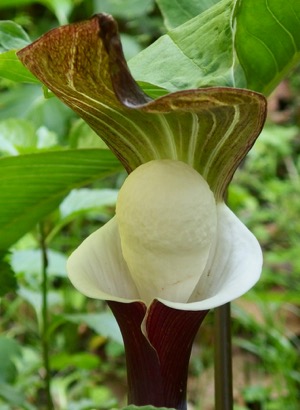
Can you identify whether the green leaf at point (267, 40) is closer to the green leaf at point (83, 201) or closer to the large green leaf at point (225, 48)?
the large green leaf at point (225, 48)

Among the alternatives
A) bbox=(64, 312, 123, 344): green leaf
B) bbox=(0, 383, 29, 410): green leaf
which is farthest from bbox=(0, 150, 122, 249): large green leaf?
bbox=(64, 312, 123, 344): green leaf

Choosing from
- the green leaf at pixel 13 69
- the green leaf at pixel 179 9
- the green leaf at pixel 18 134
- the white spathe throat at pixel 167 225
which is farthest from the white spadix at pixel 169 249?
the green leaf at pixel 18 134

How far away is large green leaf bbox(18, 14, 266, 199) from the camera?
1.22 feet

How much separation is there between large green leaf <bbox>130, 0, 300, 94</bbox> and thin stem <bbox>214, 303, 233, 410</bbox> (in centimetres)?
21

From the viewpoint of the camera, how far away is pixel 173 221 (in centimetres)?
45

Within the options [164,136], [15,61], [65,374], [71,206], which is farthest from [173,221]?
[65,374]

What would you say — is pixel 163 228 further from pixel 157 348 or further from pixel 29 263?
pixel 29 263

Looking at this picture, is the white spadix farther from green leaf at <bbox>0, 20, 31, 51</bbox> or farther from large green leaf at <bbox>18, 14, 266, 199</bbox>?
green leaf at <bbox>0, 20, 31, 51</bbox>

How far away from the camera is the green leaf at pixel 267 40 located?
532 millimetres

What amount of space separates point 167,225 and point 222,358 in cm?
25

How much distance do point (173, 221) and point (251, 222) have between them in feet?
6.76

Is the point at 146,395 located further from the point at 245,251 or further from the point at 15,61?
the point at 15,61

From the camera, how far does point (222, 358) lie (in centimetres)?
66

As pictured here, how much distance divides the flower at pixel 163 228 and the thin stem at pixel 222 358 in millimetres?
140
